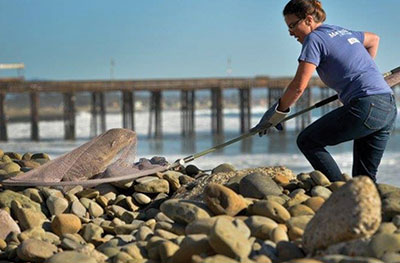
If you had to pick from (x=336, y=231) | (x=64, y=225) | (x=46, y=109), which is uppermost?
(x=336, y=231)

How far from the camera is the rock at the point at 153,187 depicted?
206 inches

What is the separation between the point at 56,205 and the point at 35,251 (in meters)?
1.03

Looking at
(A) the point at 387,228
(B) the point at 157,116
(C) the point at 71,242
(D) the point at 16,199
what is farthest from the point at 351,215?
(B) the point at 157,116

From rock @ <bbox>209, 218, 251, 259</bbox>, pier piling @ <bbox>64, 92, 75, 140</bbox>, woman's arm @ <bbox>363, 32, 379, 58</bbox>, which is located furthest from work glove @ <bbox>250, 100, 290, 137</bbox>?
pier piling @ <bbox>64, 92, 75, 140</bbox>

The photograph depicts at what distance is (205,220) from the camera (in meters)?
3.64

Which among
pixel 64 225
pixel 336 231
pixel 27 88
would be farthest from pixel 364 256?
pixel 27 88

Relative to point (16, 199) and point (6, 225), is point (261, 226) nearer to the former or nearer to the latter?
point (6, 225)

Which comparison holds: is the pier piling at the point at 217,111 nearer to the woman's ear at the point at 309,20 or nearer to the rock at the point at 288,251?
the woman's ear at the point at 309,20

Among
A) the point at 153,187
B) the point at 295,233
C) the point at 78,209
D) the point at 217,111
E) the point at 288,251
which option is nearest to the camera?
the point at 288,251

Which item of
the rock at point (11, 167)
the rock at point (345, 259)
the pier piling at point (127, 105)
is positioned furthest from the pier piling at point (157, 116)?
the rock at point (345, 259)

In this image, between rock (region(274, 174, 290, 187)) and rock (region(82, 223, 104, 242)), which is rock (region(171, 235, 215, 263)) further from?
rock (region(274, 174, 290, 187))

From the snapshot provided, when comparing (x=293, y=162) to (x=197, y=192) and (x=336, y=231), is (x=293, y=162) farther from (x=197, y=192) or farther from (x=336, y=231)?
(x=336, y=231)

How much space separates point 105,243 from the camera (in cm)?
406

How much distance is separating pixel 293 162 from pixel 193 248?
1441cm
